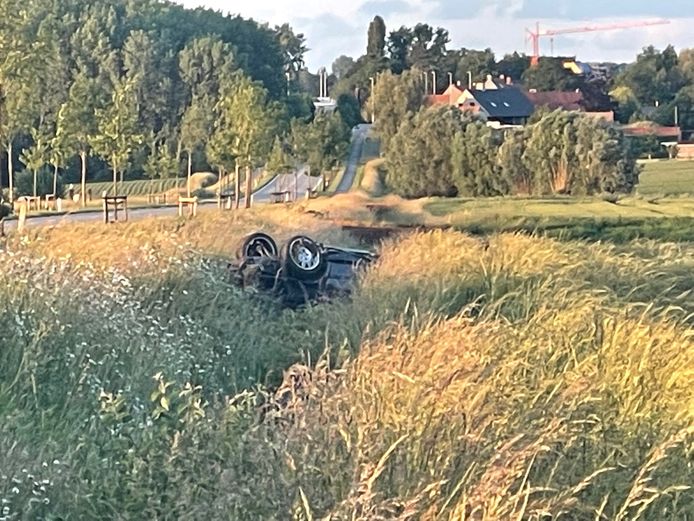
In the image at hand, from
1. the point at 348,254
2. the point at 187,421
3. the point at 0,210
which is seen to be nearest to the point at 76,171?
the point at 0,210

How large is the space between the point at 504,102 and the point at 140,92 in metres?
26.6

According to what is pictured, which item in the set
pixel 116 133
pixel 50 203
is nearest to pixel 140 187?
pixel 116 133

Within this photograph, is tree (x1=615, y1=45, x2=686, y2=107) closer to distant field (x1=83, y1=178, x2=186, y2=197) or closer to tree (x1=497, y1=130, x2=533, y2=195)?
distant field (x1=83, y1=178, x2=186, y2=197)

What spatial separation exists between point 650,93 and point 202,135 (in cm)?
5600

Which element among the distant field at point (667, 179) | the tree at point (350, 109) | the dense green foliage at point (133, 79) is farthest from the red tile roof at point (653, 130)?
the dense green foliage at point (133, 79)

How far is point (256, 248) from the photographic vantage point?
41.8 feet

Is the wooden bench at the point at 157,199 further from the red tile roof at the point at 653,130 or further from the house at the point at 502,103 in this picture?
the red tile roof at the point at 653,130

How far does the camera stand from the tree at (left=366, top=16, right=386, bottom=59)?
4006 inches

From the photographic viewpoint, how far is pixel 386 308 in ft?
29.0

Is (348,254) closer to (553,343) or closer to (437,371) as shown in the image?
(553,343)

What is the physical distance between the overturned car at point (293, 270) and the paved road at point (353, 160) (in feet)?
106

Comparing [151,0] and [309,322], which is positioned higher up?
[151,0]

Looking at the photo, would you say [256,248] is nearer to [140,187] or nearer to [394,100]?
[140,187]

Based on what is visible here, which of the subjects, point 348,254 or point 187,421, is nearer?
point 187,421
